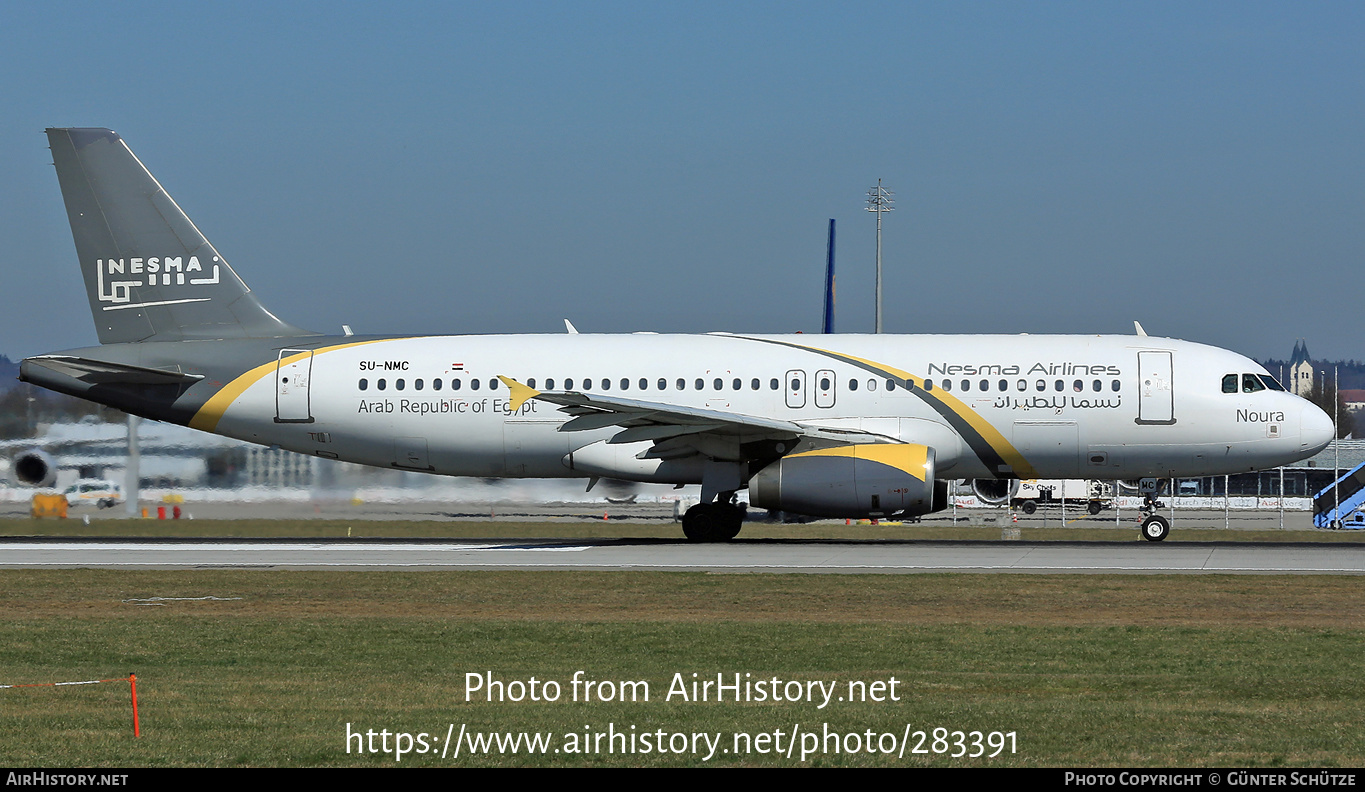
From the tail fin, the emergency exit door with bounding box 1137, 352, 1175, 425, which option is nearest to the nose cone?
the emergency exit door with bounding box 1137, 352, 1175, 425

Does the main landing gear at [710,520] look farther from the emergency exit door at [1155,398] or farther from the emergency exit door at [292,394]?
the emergency exit door at [1155,398]

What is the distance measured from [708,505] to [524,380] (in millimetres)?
4409

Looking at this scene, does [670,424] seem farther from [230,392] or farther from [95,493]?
[95,493]

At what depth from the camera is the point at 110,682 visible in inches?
461

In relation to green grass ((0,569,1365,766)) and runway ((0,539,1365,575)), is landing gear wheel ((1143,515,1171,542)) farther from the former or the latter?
→ green grass ((0,569,1365,766))

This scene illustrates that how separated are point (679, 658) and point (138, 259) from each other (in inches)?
816

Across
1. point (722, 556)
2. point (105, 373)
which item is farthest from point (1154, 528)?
point (105, 373)

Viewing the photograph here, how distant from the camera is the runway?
22.6 m

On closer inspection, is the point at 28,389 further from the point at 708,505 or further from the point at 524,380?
the point at 708,505

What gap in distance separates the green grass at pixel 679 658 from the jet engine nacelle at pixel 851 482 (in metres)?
5.10

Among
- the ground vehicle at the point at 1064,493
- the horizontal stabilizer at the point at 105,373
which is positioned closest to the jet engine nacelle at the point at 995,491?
the ground vehicle at the point at 1064,493

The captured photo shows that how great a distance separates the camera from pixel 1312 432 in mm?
27734

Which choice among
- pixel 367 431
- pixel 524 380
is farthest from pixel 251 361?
pixel 524 380

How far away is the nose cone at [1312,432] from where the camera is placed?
90.9 ft
